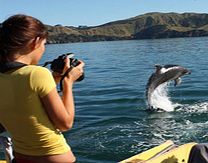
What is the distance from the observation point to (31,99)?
3.91m

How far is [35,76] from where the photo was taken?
3.85m

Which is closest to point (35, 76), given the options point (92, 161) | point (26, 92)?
point (26, 92)

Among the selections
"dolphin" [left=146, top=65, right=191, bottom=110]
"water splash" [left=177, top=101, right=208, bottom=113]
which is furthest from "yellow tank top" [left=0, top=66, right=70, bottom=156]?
"dolphin" [left=146, top=65, right=191, bottom=110]

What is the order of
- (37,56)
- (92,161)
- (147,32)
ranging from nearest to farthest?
(37,56) → (92,161) → (147,32)

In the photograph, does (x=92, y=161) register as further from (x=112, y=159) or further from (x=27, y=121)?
(x=27, y=121)

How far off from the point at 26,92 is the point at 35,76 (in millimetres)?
172

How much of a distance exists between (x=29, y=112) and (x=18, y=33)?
721 mm

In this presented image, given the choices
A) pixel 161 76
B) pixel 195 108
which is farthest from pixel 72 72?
pixel 195 108

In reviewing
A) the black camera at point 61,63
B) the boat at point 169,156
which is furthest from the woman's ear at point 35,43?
the boat at point 169,156

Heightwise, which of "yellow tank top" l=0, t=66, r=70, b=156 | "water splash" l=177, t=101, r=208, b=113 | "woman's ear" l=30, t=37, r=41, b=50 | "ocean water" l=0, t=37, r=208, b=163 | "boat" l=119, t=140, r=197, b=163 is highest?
"woman's ear" l=30, t=37, r=41, b=50

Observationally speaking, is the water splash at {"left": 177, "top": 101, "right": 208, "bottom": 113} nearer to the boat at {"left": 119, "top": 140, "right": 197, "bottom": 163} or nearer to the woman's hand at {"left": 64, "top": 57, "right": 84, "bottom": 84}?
the boat at {"left": 119, "top": 140, "right": 197, "bottom": 163}

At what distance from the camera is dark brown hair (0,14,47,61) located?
13.0 ft

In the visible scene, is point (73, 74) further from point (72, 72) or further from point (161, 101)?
point (161, 101)

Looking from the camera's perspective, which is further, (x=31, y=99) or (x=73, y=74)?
(x=73, y=74)
